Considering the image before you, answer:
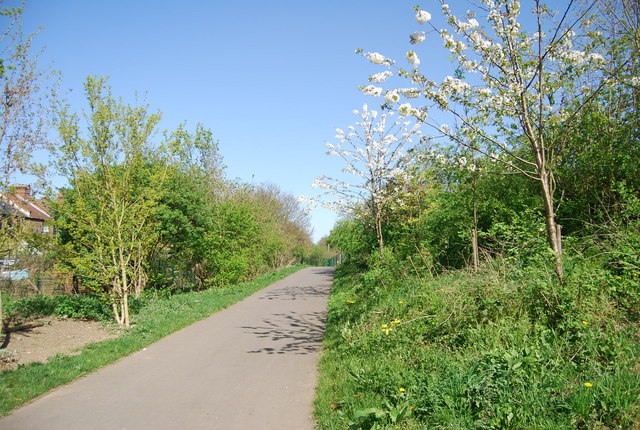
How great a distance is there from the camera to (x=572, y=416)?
3.10m

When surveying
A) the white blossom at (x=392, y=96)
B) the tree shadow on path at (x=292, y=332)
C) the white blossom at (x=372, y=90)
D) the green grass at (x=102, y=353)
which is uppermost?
the white blossom at (x=372, y=90)

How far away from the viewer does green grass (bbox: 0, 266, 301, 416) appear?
539 cm

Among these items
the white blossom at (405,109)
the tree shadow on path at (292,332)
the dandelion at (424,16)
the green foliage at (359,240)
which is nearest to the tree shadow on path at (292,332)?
the tree shadow on path at (292,332)

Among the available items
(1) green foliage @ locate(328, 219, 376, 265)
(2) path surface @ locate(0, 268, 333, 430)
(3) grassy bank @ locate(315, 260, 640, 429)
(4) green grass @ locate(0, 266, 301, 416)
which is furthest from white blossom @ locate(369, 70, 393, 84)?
(1) green foliage @ locate(328, 219, 376, 265)

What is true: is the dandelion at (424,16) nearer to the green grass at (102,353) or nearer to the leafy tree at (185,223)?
the green grass at (102,353)

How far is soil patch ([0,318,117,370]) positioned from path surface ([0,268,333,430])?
1.44 metres

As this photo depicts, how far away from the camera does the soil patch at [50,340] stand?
6961mm

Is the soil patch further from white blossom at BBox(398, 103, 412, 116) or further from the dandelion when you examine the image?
the dandelion

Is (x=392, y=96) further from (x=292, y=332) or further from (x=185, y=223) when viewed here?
(x=185, y=223)

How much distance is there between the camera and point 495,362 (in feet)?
13.0

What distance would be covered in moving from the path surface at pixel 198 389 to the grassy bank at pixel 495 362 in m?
0.54

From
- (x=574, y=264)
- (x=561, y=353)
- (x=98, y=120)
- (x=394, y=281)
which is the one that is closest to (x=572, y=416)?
(x=561, y=353)

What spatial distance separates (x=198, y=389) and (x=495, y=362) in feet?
12.4

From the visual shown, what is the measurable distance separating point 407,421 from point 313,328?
20.6 ft
